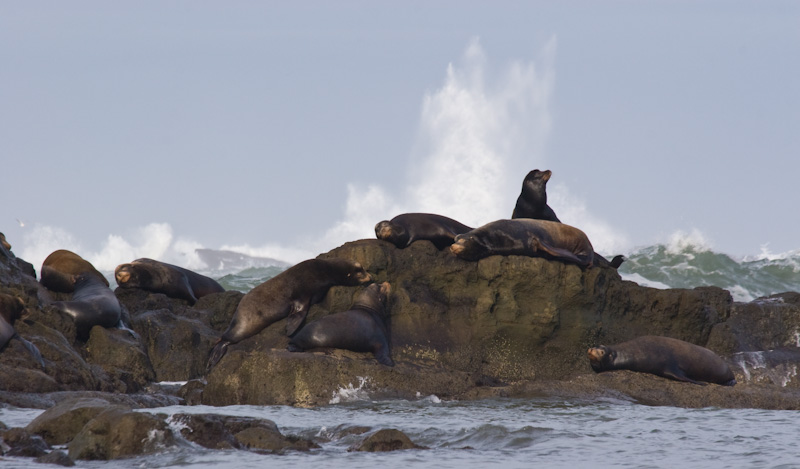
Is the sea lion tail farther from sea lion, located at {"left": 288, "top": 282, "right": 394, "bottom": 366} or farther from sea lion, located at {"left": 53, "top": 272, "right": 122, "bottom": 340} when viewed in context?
sea lion, located at {"left": 53, "top": 272, "right": 122, "bottom": 340}

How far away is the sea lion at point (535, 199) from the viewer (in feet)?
48.2

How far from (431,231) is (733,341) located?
4.01 m

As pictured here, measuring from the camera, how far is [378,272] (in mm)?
12070

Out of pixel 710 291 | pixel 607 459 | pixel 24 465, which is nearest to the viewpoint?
pixel 24 465

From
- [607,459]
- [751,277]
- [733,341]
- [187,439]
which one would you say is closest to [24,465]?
[187,439]

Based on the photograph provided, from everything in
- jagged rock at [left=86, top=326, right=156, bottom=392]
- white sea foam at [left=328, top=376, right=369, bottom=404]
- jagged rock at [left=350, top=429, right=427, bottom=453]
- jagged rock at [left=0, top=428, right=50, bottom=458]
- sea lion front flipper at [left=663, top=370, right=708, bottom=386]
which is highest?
jagged rock at [left=86, top=326, right=156, bottom=392]

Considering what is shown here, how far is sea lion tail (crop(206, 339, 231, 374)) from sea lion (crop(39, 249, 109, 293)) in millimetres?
3247

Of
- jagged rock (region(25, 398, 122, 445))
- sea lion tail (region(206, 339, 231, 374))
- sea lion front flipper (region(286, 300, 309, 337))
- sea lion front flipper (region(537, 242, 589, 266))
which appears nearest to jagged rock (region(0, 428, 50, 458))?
jagged rock (region(25, 398, 122, 445))

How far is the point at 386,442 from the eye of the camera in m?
7.14

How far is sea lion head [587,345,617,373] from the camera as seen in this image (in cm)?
1094

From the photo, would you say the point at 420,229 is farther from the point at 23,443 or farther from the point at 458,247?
the point at 23,443

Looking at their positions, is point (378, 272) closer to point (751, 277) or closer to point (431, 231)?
point (431, 231)

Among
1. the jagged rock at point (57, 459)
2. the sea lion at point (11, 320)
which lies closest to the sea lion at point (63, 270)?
the sea lion at point (11, 320)

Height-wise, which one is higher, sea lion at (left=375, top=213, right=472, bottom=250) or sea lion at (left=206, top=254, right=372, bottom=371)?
sea lion at (left=375, top=213, right=472, bottom=250)
